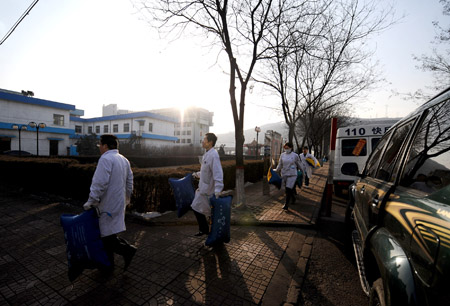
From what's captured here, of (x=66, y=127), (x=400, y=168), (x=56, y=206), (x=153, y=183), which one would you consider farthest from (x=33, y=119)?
(x=400, y=168)

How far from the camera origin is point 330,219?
18.9 ft

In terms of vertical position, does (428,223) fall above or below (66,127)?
below

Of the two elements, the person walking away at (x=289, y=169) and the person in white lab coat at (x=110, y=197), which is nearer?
the person in white lab coat at (x=110, y=197)

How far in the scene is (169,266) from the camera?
310cm

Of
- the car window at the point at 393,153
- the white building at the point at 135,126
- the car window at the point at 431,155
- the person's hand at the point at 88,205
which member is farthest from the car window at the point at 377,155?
the white building at the point at 135,126

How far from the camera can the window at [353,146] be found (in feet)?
26.3

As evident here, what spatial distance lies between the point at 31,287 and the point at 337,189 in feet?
27.7

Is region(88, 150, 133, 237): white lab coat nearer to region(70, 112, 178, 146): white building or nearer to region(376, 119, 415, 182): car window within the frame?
region(376, 119, 415, 182): car window

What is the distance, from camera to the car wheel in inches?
55.6

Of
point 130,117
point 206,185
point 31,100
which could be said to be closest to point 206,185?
point 206,185

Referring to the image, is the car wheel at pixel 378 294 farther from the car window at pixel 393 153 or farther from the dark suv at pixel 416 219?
the car window at pixel 393 153

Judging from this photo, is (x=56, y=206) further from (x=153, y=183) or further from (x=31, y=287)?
(x=31, y=287)

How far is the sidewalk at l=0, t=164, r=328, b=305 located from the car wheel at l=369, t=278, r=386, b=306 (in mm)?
1025

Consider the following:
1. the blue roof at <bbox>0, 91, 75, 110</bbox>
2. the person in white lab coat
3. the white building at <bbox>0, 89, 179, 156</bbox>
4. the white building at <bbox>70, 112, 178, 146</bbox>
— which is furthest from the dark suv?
the white building at <bbox>70, 112, 178, 146</bbox>
